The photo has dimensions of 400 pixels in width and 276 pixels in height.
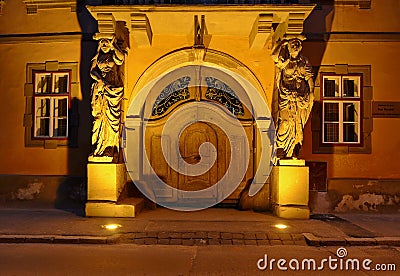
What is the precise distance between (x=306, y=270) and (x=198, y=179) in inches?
225

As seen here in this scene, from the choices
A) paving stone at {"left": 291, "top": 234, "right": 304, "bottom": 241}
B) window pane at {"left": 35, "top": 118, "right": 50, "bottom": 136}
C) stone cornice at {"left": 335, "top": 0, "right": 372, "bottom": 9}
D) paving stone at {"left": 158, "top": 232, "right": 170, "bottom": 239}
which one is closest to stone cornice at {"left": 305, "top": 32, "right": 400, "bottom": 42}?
stone cornice at {"left": 335, "top": 0, "right": 372, "bottom": 9}

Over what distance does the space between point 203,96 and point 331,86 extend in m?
3.08

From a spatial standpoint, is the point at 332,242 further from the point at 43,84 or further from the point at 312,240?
the point at 43,84

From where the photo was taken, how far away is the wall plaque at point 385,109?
11453 mm

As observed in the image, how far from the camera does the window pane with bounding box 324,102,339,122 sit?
38.1 feet

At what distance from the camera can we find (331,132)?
11594mm

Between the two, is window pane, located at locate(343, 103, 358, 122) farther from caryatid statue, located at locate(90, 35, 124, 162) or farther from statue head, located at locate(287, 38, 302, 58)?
caryatid statue, located at locate(90, 35, 124, 162)

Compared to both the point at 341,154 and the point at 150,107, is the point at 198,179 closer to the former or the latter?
the point at 150,107

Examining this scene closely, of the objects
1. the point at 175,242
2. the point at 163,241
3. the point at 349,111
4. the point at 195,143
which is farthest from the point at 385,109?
the point at 163,241

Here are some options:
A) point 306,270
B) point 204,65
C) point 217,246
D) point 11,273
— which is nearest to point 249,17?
point 204,65

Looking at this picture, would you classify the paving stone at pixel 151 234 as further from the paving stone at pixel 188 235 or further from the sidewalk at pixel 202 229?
the paving stone at pixel 188 235

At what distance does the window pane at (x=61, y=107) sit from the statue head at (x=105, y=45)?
2196 millimetres

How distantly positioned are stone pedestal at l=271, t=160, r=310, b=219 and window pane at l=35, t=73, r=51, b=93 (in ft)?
19.9

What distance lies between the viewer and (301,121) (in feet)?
33.8
